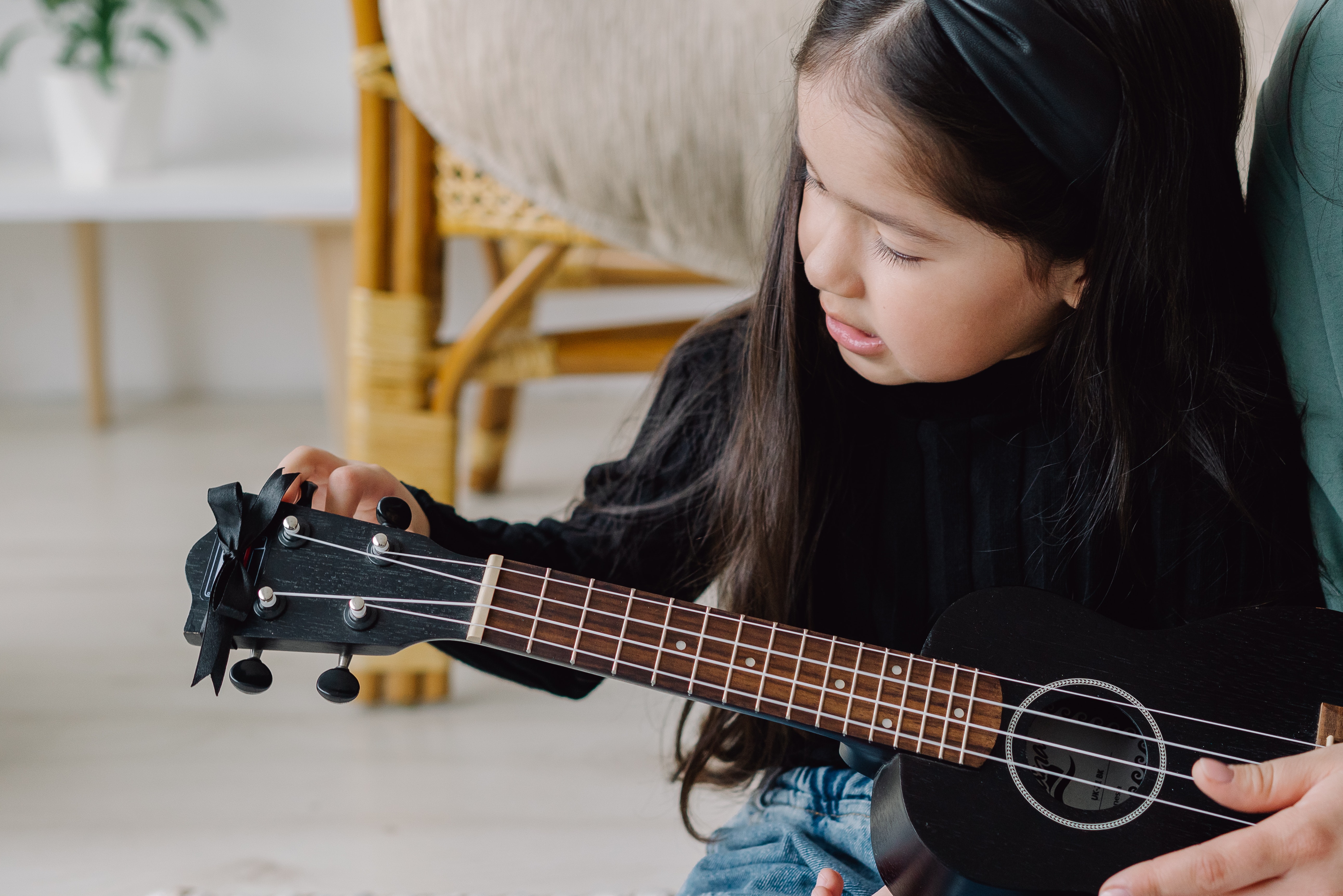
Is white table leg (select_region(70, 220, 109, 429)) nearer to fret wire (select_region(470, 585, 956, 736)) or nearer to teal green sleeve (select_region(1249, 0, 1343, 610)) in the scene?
fret wire (select_region(470, 585, 956, 736))

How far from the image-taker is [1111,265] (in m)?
0.62

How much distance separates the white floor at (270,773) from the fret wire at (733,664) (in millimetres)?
365

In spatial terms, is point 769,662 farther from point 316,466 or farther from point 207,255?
point 207,255


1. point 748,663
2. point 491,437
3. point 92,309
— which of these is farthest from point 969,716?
point 92,309

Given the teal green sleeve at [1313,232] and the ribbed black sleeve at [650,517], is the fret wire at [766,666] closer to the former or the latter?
the ribbed black sleeve at [650,517]

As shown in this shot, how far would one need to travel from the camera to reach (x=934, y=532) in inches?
28.5

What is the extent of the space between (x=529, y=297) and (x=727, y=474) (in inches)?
19.5

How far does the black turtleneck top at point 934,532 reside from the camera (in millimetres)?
672

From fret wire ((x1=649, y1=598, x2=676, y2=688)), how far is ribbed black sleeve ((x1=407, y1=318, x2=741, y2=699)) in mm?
150

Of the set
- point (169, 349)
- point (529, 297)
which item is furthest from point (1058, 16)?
point (169, 349)

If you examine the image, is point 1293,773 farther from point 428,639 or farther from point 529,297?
point 529,297

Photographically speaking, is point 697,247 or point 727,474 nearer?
point 727,474

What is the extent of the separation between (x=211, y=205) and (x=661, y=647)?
1.43 meters

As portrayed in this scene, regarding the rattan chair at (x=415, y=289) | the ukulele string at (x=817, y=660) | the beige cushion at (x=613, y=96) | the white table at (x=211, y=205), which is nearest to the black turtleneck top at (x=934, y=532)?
the ukulele string at (x=817, y=660)
